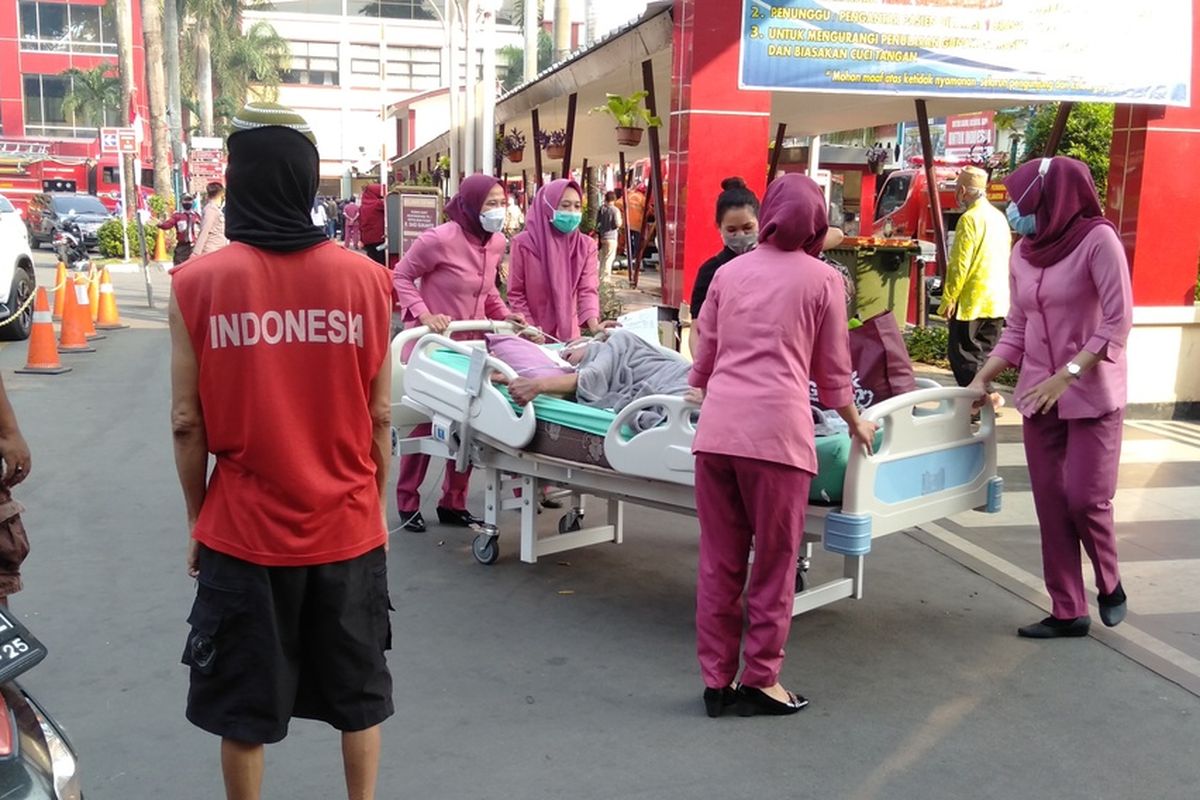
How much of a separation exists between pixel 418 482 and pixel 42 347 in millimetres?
6790

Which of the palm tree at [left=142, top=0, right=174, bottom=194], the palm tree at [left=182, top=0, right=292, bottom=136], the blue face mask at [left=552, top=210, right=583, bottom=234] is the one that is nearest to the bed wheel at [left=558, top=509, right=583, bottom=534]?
the blue face mask at [left=552, top=210, right=583, bottom=234]

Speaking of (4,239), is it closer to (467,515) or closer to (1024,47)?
(467,515)

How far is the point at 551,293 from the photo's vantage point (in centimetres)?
681

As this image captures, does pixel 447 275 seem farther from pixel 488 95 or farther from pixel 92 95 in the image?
pixel 92 95

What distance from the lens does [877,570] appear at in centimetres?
592

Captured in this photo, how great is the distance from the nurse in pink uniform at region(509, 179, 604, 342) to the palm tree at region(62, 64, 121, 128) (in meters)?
51.7

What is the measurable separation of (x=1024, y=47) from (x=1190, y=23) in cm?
153

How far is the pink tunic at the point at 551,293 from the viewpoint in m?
6.79

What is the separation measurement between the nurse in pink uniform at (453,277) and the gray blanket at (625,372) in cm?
126

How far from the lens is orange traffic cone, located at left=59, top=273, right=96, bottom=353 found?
42.5ft

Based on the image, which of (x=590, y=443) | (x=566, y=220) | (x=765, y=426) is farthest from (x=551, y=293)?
(x=765, y=426)

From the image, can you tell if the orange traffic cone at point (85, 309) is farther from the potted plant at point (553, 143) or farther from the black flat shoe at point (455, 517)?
the black flat shoe at point (455, 517)

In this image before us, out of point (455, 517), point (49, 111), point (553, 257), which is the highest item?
point (49, 111)

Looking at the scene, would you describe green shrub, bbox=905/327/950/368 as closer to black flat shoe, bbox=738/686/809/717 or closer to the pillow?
the pillow
